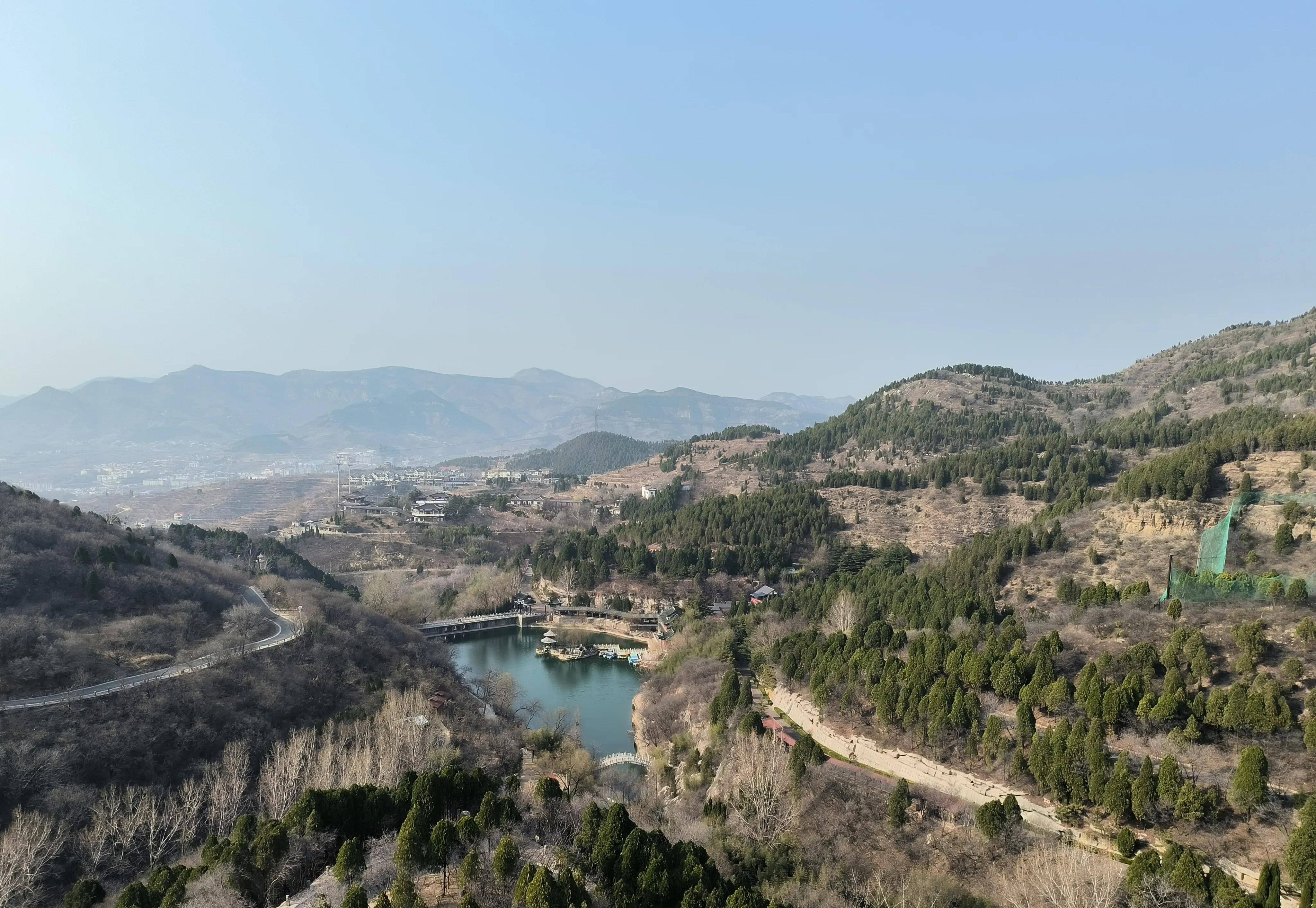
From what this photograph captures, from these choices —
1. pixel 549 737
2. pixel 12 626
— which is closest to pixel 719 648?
pixel 549 737

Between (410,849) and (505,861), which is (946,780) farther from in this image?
(410,849)

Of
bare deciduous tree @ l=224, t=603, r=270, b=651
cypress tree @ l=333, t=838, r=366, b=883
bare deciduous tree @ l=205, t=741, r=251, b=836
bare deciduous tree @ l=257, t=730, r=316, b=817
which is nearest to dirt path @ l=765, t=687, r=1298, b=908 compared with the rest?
cypress tree @ l=333, t=838, r=366, b=883

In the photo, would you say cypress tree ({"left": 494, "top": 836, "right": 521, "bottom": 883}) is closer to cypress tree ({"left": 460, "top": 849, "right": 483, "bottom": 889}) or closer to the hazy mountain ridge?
cypress tree ({"left": 460, "top": 849, "right": 483, "bottom": 889})

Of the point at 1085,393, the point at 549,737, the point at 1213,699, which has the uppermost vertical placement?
the point at 1085,393

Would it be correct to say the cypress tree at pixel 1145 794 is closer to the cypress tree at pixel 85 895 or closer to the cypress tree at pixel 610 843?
the cypress tree at pixel 610 843

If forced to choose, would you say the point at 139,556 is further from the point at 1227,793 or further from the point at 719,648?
the point at 1227,793

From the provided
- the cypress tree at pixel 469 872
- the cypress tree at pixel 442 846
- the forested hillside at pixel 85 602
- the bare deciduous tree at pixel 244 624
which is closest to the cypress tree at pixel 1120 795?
the cypress tree at pixel 469 872
